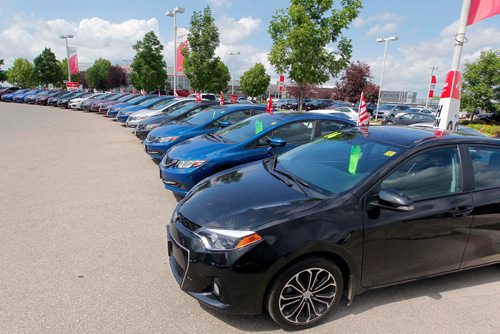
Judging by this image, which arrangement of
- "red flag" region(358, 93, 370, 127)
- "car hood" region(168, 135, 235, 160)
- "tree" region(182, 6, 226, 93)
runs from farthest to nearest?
"tree" region(182, 6, 226, 93), "red flag" region(358, 93, 370, 127), "car hood" region(168, 135, 235, 160)

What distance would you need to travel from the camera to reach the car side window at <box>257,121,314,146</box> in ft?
19.4

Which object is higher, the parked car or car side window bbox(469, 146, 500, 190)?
car side window bbox(469, 146, 500, 190)

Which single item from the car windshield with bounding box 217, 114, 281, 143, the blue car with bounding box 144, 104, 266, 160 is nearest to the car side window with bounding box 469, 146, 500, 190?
the car windshield with bounding box 217, 114, 281, 143

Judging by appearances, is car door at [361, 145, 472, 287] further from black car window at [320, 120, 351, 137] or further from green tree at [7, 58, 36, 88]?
green tree at [7, 58, 36, 88]

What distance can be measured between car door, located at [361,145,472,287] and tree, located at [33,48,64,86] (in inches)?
2259

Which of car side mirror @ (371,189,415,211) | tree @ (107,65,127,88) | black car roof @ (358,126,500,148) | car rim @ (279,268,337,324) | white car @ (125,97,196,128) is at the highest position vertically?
tree @ (107,65,127,88)

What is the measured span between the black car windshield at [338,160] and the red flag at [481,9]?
4.64 metres

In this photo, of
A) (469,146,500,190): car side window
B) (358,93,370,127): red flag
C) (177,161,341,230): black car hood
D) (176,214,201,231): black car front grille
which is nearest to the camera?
(177,161,341,230): black car hood

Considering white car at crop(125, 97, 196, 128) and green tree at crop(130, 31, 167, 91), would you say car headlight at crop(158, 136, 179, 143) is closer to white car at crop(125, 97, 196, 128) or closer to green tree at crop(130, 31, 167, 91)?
white car at crop(125, 97, 196, 128)

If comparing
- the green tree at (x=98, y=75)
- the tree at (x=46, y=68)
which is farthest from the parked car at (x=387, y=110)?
the green tree at (x=98, y=75)

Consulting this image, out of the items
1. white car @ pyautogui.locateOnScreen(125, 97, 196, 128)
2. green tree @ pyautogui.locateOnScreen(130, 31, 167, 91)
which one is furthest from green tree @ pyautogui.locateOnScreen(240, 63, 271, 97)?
white car @ pyautogui.locateOnScreen(125, 97, 196, 128)

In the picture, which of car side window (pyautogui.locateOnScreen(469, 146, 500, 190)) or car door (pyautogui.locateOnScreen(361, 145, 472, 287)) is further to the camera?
car side window (pyautogui.locateOnScreen(469, 146, 500, 190))

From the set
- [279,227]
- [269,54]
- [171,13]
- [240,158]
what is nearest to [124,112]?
[269,54]

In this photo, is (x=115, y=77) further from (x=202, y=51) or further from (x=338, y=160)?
(x=338, y=160)
